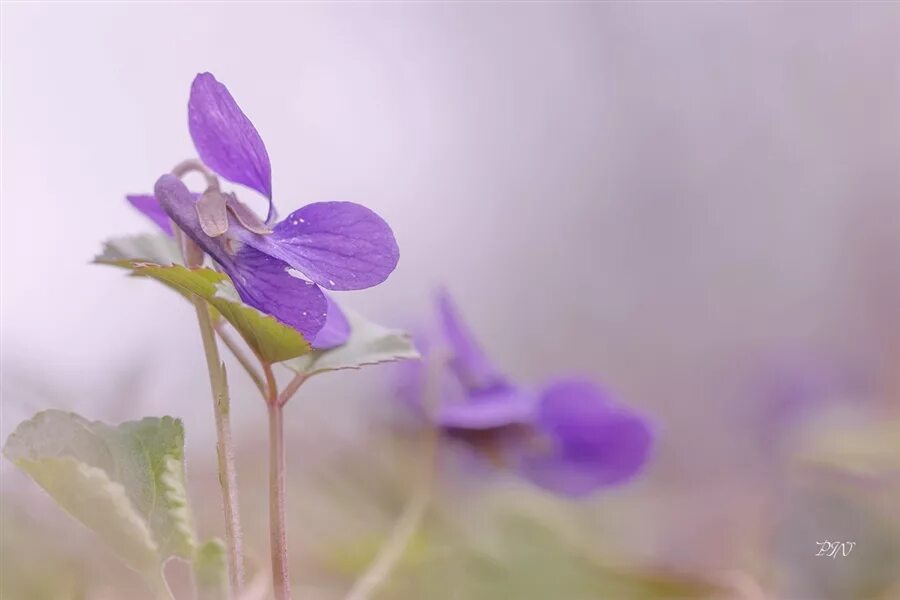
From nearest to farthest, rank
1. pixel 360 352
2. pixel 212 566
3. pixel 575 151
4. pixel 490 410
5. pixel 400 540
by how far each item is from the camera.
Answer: pixel 212 566
pixel 360 352
pixel 400 540
pixel 490 410
pixel 575 151

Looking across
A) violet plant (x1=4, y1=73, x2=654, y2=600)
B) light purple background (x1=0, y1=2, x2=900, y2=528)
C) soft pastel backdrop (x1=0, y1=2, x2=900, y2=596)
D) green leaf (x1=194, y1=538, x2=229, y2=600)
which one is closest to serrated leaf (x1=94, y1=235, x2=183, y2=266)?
violet plant (x1=4, y1=73, x2=654, y2=600)

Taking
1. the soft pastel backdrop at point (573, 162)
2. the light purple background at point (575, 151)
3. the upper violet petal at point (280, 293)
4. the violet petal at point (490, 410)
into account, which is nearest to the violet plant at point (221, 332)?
the upper violet petal at point (280, 293)

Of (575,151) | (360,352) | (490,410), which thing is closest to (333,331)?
(360,352)

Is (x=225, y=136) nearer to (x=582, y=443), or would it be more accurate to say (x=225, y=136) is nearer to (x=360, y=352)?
(x=360, y=352)

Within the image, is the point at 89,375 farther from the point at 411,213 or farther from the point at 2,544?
the point at 411,213

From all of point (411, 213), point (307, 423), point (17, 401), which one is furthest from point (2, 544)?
point (411, 213)

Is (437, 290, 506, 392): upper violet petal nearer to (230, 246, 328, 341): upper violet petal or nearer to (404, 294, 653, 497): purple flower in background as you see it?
(404, 294, 653, 497): purple flower in background
